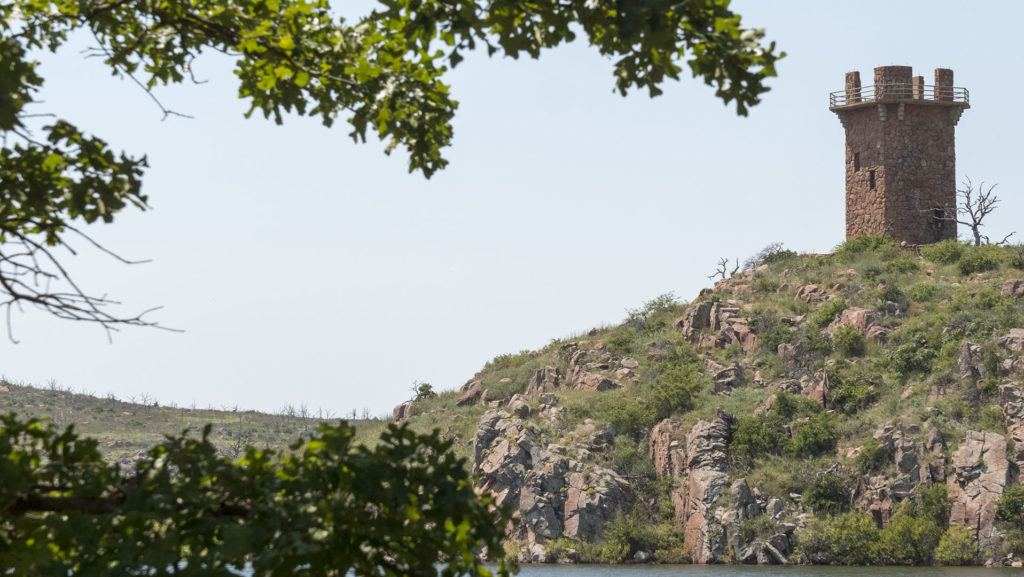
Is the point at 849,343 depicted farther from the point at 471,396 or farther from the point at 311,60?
the point at 311,60

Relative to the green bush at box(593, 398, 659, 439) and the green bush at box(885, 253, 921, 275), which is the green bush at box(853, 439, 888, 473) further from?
the green bush at box(885, 253, 921, 275)

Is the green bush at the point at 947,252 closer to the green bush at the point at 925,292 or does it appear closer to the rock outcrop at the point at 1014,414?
the green bush at the point at 925,292

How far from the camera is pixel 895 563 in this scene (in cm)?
3838

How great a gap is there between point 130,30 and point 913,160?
167ft

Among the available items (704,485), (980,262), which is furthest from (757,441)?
(980,262)

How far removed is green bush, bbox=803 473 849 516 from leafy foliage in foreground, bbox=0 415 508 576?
1396 inches

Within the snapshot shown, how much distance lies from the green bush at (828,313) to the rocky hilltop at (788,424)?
8cm

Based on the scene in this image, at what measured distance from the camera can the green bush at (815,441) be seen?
42969mm

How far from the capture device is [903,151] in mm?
55719

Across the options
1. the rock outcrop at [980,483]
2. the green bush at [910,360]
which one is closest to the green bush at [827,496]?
the rock outcrop at [980,483]

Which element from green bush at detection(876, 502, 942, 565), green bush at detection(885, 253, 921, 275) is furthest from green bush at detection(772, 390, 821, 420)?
green bush at detection(885, 253, 921, 275)

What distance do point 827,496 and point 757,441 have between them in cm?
338

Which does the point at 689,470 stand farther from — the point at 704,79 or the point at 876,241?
the point at 704,79

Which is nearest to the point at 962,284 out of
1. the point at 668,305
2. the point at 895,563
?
the point at 668,305
